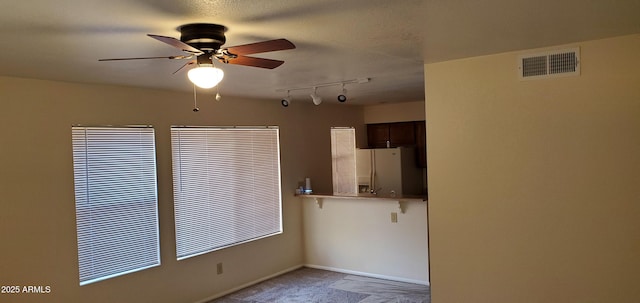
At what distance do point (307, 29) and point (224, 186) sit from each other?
3.17 meters

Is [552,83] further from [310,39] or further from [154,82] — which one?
[154,82]

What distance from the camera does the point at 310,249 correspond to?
6.29 meters

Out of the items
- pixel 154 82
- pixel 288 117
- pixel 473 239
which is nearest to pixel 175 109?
pixel 154 82

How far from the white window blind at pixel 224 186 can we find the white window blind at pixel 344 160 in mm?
1564

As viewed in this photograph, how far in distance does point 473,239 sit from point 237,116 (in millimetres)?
3020

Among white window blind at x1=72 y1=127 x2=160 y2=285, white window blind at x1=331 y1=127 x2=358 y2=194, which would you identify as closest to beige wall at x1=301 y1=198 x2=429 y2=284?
white window blind at x1=331 y1=127 x2=358 y2=194

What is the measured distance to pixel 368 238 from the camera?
18.9ft

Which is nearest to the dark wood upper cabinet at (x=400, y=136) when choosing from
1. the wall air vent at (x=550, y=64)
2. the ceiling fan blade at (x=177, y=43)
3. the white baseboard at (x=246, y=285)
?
the white baseboard at (x=246, y=285)

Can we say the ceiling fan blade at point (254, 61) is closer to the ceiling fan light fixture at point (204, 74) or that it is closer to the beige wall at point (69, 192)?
the ceiling fan light fixture at point (204, 74)

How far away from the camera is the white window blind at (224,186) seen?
4816mm

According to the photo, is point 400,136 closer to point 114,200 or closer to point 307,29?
point 114,200

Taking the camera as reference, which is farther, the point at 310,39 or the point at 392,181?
the point at 392,181

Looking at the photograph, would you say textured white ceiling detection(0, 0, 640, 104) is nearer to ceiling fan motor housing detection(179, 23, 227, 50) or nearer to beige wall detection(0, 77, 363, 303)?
ceiling fan motor housing detection(179, 23, 227, 50)

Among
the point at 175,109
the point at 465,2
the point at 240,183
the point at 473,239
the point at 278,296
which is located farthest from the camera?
the point at 240,183
